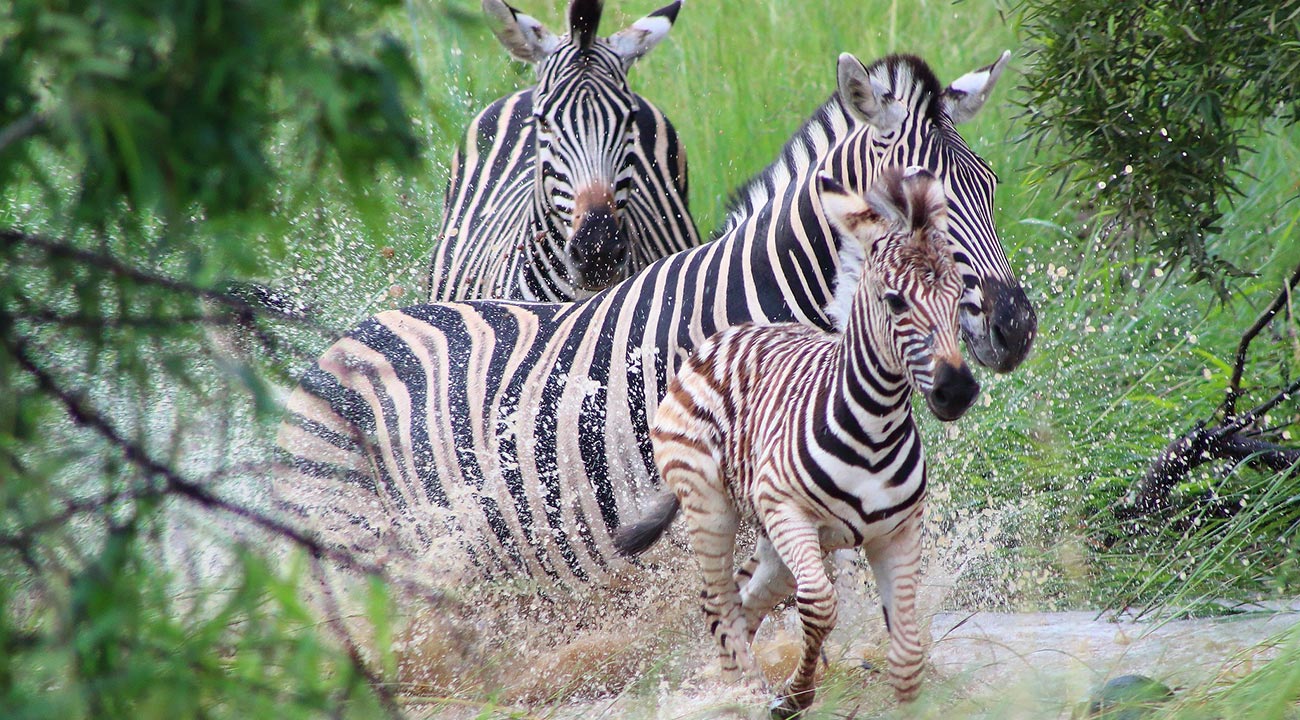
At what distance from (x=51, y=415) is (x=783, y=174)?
371 centimetres

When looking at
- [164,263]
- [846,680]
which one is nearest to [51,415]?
[164,263]

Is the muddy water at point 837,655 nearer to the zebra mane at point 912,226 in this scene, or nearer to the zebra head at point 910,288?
the zebra head at point 910,288

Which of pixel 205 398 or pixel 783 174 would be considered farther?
pixel 783 174

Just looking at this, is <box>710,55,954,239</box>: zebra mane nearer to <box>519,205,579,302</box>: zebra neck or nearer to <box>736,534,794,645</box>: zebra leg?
<box>519,205,579,302</box>: zebra neck

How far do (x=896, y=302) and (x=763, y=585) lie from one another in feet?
4.22

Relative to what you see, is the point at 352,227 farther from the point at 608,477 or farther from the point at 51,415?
the point at 51,415

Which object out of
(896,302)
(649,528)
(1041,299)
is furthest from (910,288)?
(1041,299)

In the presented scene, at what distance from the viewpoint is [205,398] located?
186 centimetres

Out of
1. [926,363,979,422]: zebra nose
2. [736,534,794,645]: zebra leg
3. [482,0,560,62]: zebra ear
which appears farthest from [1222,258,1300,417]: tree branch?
[482,0,560,62]: zebra ear

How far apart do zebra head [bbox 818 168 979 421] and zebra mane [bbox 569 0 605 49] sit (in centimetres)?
221

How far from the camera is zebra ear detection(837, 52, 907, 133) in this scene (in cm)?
477

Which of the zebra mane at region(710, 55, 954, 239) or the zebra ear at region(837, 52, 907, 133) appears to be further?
the zebra mane at region(710, 55, 954, 239)

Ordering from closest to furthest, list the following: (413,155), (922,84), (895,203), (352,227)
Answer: (413,155) < (895,203) < (922,84) < (352,227)

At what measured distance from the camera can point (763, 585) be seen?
4527 mm
